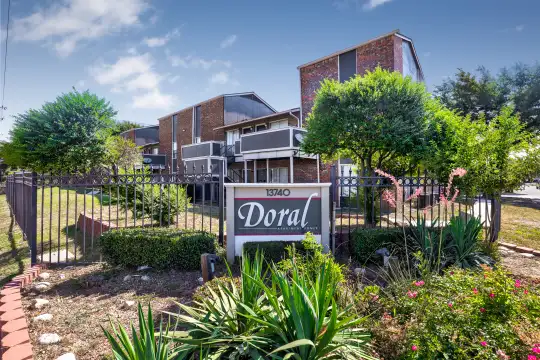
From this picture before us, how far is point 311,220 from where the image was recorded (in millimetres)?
5941

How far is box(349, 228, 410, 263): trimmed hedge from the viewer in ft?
19.2

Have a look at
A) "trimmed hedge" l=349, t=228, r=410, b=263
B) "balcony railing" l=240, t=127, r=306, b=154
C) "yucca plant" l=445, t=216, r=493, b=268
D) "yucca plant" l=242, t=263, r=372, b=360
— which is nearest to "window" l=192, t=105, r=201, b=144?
"balcony railing" l=240, t=127, r=306, b=154

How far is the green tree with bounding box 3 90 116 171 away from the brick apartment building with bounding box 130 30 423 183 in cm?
491

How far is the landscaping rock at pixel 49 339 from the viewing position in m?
2.96

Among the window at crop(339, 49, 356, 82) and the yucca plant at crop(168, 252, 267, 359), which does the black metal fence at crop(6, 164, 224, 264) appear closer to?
the yucca plant at crop(168, 252, 267, 359)

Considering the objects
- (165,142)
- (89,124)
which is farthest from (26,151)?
(165,142)

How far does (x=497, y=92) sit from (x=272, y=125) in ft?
74.2

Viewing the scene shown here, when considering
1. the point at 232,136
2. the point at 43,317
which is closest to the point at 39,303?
the point at 43,317

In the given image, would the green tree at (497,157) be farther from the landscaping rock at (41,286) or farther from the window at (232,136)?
the window at (232,136)

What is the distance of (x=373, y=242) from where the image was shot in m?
5.86

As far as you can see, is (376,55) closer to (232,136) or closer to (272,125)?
(272,125)

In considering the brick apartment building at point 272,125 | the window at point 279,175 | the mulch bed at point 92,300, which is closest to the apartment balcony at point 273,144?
the brick apartment building at point 272,125

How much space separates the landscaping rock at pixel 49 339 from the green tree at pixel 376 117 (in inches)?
340

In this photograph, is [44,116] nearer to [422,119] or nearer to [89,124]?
[89,124]
